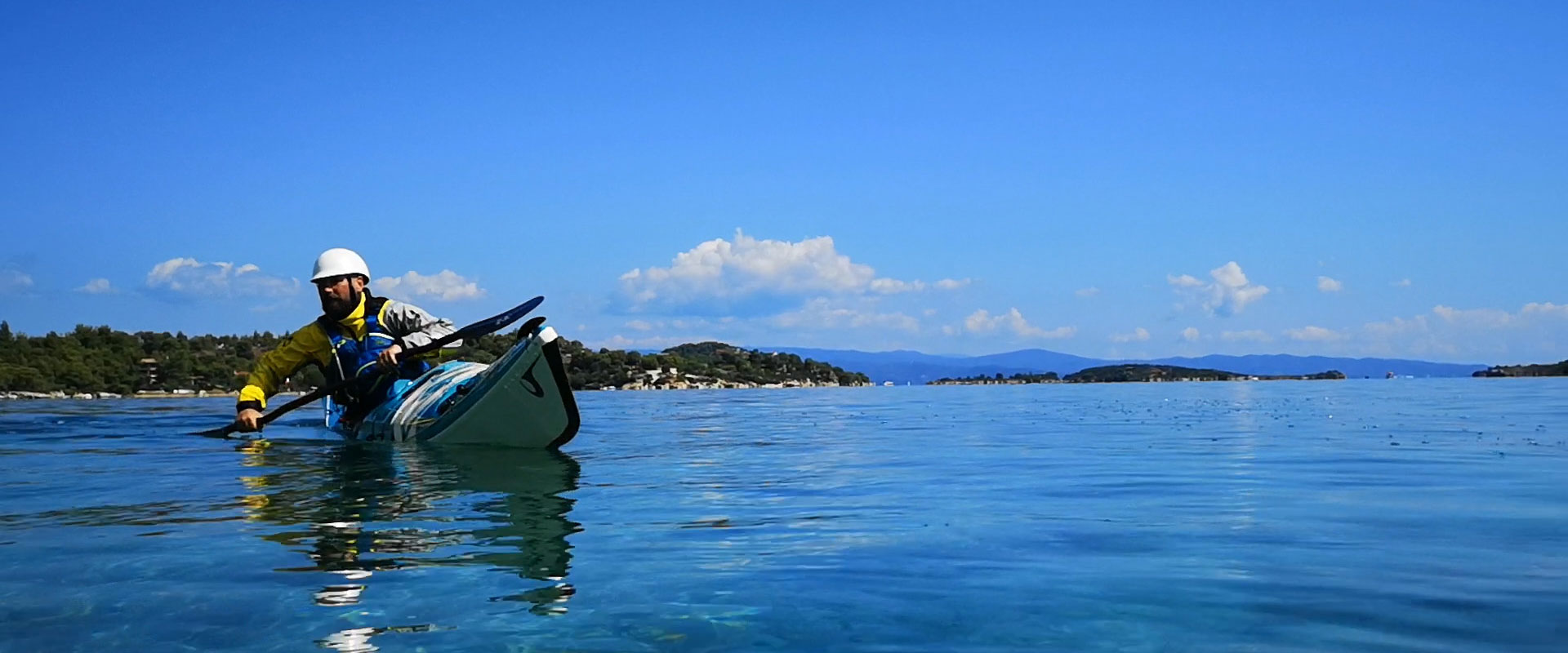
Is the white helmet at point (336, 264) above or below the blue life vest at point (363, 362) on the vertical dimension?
above

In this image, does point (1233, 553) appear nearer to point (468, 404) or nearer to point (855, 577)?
point (855, 577)

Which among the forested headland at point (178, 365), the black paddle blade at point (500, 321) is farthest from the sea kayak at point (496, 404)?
the forested headland at point (178, 365)

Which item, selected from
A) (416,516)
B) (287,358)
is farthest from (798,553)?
(287,358)

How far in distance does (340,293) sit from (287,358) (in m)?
1.44

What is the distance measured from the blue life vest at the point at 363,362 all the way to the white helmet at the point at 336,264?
29.6 inches

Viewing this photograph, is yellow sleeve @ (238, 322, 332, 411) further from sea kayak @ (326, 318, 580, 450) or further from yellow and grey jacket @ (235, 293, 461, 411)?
sea kayak @ (326, 318, 580, 450)

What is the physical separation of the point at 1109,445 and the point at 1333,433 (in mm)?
5140

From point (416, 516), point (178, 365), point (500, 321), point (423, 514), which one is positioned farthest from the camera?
point (178, 365)

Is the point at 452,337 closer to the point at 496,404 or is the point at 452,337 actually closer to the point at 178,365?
the point at 496,404

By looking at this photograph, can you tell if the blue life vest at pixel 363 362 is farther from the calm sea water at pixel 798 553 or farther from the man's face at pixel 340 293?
the calm sea water at pixel 798 553

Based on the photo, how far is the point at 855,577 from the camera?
257 inches

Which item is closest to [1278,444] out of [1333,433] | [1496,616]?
[1333,433]

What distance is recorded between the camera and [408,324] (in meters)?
18.0

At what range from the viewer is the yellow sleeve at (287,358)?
57.3 ft
